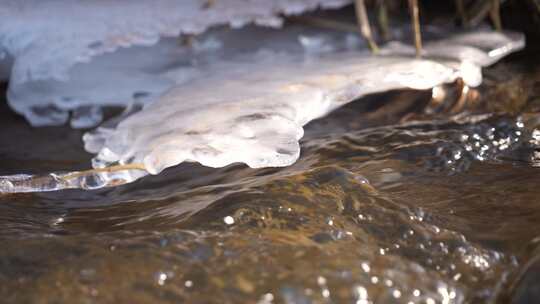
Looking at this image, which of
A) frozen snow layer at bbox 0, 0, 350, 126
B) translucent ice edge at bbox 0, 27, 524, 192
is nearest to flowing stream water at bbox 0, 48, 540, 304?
translucent ice edge at bbox 0, 27, 524, 192

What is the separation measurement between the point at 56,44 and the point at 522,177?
5.14 ft

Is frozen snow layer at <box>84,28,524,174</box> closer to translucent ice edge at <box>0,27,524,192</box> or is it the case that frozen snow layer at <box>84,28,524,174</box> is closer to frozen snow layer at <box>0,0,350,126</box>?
translucent ice edge at <box>0,27,524,192</box>

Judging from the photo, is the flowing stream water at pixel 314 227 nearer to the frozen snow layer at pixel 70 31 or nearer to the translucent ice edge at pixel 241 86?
the translucent ice edge at pixel 241 86

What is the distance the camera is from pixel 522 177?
1.50m

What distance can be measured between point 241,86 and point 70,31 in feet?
2.28

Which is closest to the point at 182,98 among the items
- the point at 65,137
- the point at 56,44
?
the point at 65,137

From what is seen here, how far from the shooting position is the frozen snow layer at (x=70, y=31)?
2.30 metres

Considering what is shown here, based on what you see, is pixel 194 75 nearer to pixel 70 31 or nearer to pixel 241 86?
pixel 241 86

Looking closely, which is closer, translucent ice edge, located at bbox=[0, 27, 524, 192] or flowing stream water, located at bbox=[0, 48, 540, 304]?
flowing stream water, located at bbox=[0, 48, 540, 304]

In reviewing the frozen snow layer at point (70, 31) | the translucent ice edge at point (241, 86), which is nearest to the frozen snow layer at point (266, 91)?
the translucent ice edge at point (241, 86)

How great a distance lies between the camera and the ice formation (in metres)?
1.64

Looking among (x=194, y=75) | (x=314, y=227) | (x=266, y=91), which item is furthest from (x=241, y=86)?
(x=314, y=227)

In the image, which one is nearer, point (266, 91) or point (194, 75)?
point (266, 91)

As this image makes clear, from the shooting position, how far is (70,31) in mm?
2393
